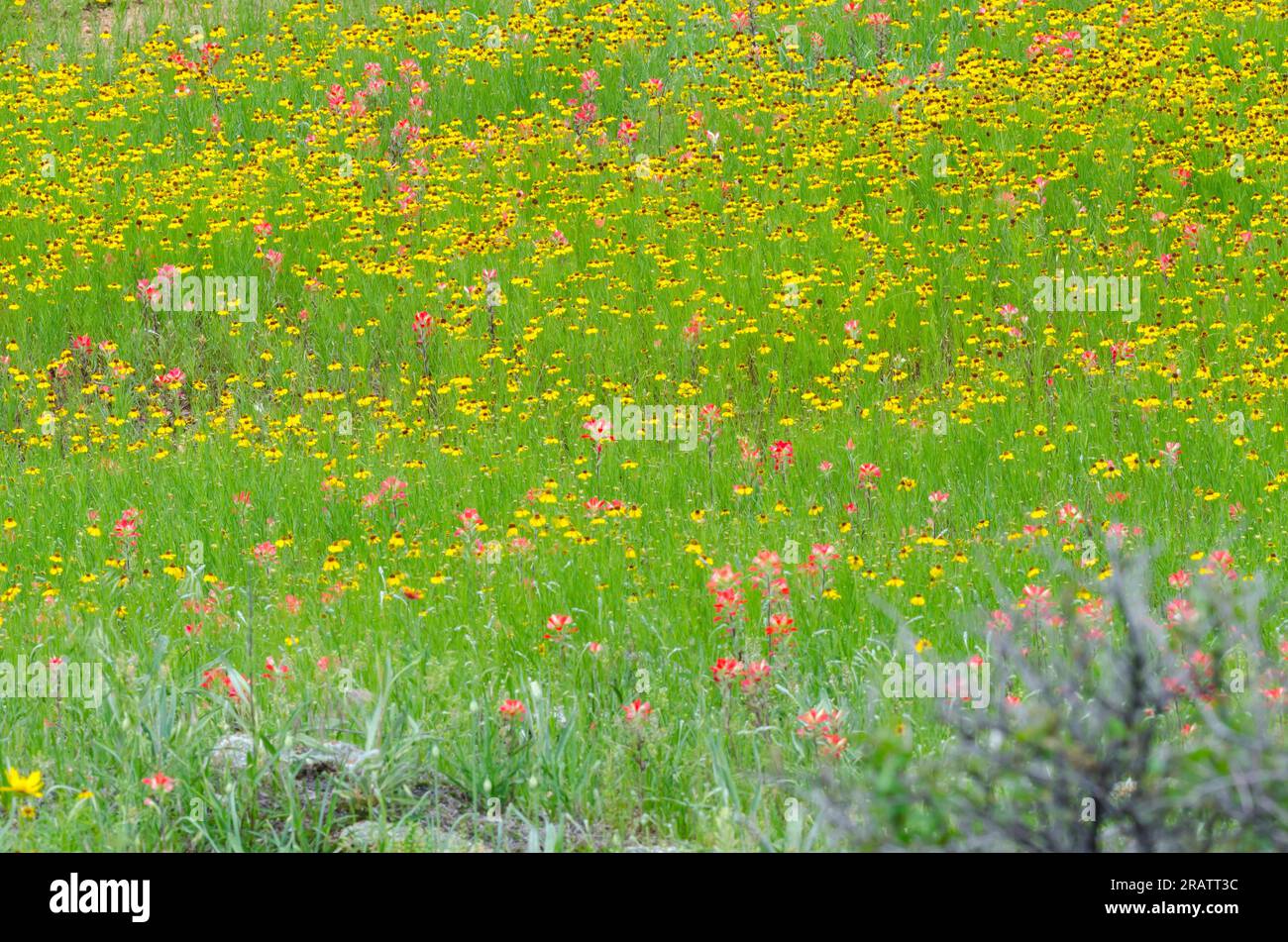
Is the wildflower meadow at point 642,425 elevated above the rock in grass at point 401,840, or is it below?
above

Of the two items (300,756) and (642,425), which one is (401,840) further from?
(642,425)

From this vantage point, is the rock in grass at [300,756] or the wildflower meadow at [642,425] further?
the rock in grass at [300,756]

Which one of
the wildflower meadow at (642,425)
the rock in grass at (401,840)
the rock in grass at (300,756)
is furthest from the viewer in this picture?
the rock in grass at (300,756)

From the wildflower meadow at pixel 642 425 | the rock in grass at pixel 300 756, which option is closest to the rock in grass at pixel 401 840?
the wildflower meadow at pixel 642 425

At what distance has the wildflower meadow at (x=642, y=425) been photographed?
4.29 metres

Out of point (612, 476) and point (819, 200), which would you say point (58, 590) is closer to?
point (612, 476)

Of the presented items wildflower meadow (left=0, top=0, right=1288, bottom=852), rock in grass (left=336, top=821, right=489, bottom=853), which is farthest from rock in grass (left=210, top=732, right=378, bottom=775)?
rock in grass (left=336, top=821, right=489, bottom=853)

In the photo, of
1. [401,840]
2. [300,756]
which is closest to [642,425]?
[300,756]

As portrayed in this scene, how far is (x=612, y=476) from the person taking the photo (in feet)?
26.8

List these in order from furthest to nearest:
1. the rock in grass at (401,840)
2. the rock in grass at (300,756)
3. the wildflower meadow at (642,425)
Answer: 1. the rock in grass at (300,756)
2. the wildflower meadow at (642,425)
3. the rock in grass at (401,840)

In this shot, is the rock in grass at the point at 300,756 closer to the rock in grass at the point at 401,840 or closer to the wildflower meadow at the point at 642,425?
the wildflower meadow at the point at 642,425

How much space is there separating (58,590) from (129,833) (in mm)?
3025

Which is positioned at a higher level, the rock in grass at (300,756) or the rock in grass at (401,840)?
the rock in grass at (300,756)

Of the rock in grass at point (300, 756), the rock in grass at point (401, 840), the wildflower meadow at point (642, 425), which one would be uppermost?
the wildflower meadow at point (642, 425)
